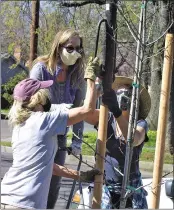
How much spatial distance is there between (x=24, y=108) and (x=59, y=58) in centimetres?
66

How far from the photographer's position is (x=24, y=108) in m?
3.16

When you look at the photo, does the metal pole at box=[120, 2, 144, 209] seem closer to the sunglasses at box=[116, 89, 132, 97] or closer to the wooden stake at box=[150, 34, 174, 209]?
the wooden stake at box=[150, 34, 174, 209]

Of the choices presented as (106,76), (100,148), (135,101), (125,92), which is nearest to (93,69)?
(106,76)

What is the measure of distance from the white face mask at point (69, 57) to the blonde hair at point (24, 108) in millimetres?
481

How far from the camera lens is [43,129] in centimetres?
305

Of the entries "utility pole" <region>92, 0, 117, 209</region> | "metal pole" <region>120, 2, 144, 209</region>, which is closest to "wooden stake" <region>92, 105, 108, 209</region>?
"utility pole" <region>92, 0, 117, 209</region>

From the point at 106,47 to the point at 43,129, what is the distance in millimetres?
551

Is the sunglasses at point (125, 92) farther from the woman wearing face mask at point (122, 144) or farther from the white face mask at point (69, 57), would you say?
the white face mask at point (69, 57)

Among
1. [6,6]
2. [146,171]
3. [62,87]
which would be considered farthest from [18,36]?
[62,87]

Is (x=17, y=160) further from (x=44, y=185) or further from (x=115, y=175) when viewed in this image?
(x=115, y=175)

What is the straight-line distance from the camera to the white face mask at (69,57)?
11.7 ft

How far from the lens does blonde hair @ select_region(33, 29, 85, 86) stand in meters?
3.55

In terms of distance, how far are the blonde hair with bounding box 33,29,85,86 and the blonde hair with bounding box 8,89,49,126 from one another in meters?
0.50

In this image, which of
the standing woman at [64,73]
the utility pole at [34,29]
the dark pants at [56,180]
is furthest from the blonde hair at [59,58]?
the utility pole at [34,29]
